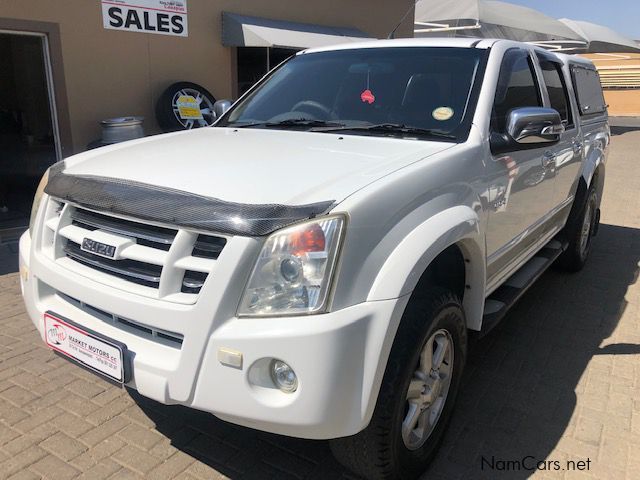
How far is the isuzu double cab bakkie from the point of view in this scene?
1.88 meters

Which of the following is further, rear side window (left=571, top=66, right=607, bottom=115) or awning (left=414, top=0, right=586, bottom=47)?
awning (left=414, top=0, right=586, bottom=47)

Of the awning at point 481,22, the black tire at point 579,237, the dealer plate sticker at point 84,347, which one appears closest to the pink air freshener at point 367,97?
the dealer plate sticker at point 84,347

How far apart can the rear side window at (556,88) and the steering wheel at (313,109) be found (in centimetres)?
166

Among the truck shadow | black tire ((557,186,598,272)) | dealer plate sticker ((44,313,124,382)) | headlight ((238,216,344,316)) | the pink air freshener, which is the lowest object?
the truck shadow

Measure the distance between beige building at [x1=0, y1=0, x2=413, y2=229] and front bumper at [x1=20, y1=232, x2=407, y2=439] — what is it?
219 inches

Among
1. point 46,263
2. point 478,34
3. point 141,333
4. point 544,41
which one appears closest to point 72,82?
point 46,263

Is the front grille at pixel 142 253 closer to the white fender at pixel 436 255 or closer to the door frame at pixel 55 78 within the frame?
the white fender at pixel 436 255

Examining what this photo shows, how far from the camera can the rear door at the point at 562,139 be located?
3.96 meters

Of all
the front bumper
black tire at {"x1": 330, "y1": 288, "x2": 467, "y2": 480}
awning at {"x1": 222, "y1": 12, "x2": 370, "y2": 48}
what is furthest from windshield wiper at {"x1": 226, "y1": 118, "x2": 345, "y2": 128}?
awning at {"x1": 222, "y1": 12, "x2": 370, "y2": 48}

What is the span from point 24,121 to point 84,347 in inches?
343

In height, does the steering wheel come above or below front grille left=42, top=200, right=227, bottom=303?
above

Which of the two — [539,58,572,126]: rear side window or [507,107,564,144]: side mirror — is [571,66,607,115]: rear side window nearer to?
[539,58,572,126]: rear side window

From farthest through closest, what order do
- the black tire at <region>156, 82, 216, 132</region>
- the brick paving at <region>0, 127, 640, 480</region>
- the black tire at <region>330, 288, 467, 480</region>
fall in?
the black tire at <region>156, 82, 216, 132</region> → the brick paving at <region>0, 127, 640, 480</region> → the black tire at <region>330, 288, 467, 480</region>

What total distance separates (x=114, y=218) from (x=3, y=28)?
5.51 metres
